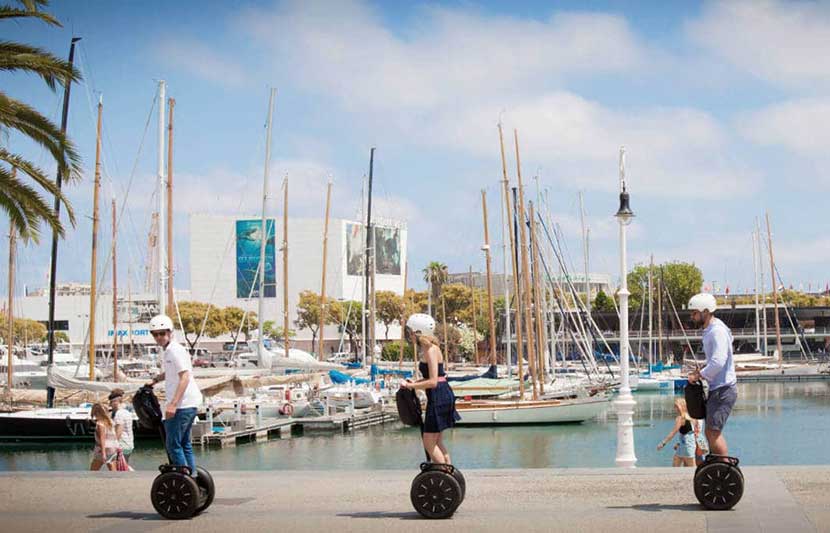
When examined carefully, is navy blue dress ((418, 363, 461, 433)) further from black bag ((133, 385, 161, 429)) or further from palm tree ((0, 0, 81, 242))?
palm tree ((0, 0, 81, 242))

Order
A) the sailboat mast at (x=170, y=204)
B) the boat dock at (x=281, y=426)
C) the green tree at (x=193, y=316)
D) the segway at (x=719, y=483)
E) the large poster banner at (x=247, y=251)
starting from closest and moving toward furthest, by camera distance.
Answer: the segway at (x=719, y=483)
the boat dock at (x=281, y=426)
the sailboat mast at (x=170, y=204)
the green tree at (x=193, y=316)
the large poster banner at (x=247, y=251)

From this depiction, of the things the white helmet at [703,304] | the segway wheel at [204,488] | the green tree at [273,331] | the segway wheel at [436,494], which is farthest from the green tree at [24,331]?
the white helmet at [703,304]

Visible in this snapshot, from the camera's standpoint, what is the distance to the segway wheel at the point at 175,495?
33.4 ft

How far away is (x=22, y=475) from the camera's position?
44.6 ft

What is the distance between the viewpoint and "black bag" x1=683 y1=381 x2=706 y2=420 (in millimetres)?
10141

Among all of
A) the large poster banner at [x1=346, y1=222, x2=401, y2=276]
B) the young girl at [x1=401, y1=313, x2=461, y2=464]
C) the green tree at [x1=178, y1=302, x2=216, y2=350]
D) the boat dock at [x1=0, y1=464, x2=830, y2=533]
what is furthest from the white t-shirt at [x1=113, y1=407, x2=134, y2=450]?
the large poster banner at [x1=346, y1=222, x2=401, y2=276]

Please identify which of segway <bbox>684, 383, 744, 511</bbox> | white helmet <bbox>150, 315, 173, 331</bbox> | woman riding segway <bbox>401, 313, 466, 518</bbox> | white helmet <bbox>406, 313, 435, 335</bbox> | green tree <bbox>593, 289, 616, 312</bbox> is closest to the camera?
white helmet <bbox>406, 313, 435, 335</bbox>

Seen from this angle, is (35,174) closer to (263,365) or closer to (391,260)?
(263,365)

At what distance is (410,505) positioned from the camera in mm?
10930

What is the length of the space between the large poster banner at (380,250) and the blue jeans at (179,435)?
122828 millimetres

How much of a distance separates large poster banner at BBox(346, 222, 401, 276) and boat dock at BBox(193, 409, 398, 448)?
287 ft

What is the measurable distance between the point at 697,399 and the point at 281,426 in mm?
32775

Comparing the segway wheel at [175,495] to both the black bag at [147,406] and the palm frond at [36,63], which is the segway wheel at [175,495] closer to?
the black bag at [147,406]

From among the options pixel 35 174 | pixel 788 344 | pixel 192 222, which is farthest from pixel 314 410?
pixel 192 222
